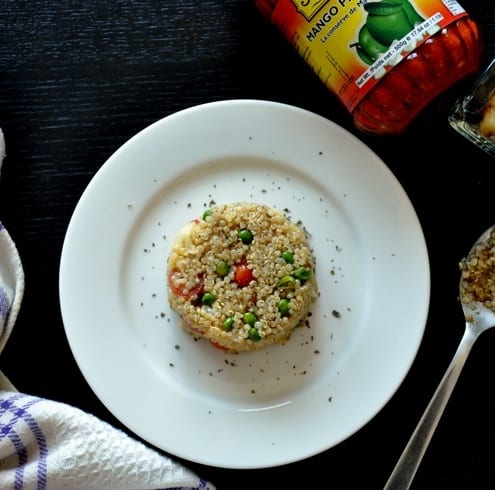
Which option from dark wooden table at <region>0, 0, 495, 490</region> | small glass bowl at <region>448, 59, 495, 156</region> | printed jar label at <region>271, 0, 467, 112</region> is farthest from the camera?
dark wooden table at <region>0, 0, 495, 490</region>

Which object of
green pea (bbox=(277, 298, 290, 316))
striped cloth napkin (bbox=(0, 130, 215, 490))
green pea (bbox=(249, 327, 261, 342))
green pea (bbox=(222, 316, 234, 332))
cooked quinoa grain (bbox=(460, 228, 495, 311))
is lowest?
striped cloth napkin (bbox=(0, 130, 215, 490))

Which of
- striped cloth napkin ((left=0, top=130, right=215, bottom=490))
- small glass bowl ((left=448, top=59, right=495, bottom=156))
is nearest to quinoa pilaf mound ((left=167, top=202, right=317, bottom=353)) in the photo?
striped cloth napkin ((left=0, top=130, right=215, bottom=490))

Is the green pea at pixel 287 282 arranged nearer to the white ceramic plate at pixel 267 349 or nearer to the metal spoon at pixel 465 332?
the white ceramic plate at pixel 267 349

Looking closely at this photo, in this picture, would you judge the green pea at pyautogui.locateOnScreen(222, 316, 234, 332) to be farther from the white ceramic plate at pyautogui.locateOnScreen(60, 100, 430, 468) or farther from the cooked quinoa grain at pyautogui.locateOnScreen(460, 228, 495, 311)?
the cooked quinoa grain at pyautogui.locateOnScreen(460, 228, 495, 311)

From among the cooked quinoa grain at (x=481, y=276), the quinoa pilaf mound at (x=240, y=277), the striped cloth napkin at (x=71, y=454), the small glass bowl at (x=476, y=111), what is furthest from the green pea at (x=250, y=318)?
the small glass bowl at (x=476, y=111)

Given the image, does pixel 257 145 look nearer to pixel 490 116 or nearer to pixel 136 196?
pixel 136 196

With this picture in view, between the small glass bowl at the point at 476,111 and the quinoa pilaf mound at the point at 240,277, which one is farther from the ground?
the small glass bowl at the point at 476,111

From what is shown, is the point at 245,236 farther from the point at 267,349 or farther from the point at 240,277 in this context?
the point at 267,349
